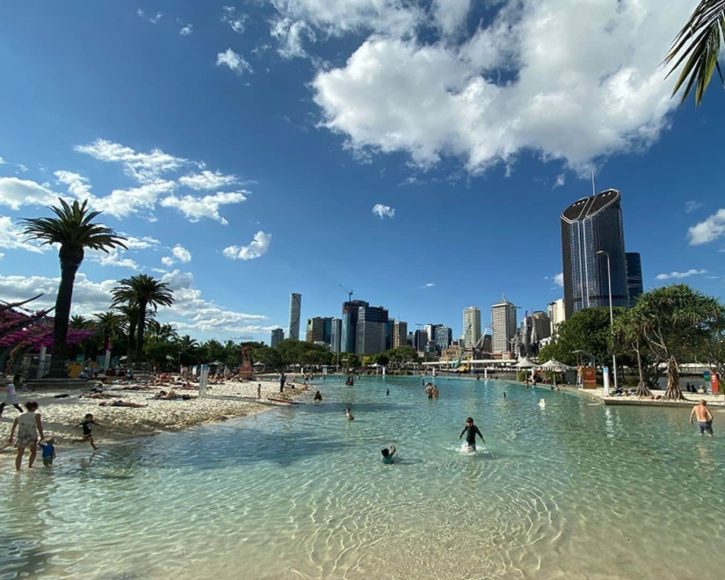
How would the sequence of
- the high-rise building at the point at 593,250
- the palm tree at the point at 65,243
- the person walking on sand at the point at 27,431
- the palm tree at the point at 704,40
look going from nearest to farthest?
the palm tree at the point at 704,40, the person walking on sand at the point at 27,431, the palm tree at the point at 65,243, the high-rise building at the point at 593,250

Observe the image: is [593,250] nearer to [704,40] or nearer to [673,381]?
[673,381]

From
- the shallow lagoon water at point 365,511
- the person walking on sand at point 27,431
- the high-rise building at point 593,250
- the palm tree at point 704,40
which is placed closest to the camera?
the palm tree at point 704,40

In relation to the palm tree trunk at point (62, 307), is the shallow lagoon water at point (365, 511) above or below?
below

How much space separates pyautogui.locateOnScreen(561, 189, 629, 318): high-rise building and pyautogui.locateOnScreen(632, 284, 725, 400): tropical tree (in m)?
122

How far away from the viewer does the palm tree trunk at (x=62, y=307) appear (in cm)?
3409

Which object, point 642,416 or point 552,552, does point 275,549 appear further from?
point 642,416

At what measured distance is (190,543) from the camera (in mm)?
7984

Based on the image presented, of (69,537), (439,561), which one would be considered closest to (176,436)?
(69,537)

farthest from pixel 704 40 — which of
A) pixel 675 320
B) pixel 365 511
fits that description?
pixel 675 320

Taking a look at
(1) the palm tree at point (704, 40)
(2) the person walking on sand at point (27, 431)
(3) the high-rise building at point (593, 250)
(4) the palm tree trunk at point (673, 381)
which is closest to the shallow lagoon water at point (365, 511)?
(2) the person walking on sand at point (27, 431)

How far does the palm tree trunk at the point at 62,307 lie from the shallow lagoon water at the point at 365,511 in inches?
881

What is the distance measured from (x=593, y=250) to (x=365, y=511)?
174091 millimetres

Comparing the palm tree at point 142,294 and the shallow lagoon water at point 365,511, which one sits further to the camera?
the palm tree at point 142,294

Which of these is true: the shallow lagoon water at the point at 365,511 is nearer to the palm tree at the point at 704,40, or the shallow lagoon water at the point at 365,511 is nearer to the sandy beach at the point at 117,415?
the sandy beach at the point at 117,415
